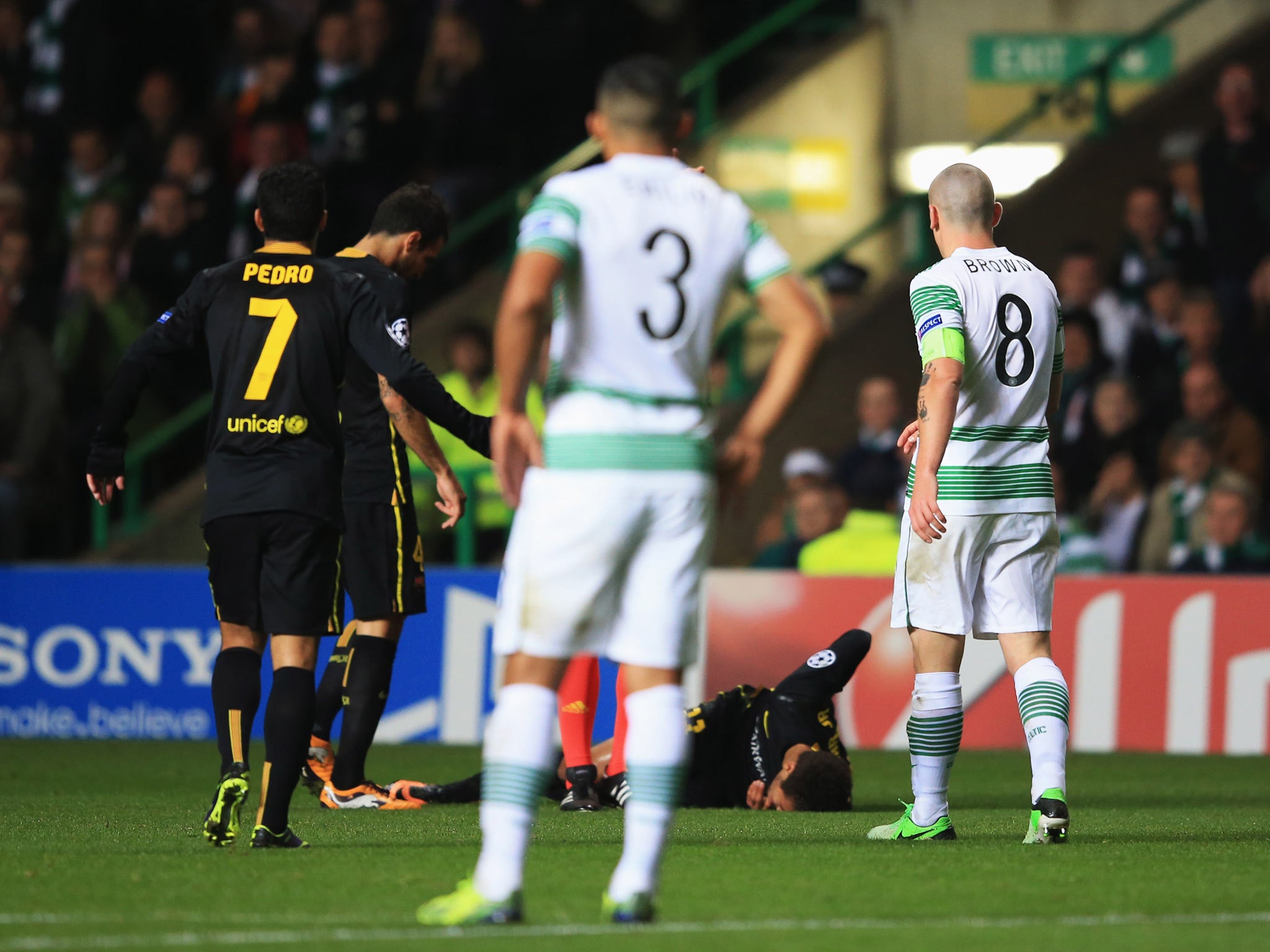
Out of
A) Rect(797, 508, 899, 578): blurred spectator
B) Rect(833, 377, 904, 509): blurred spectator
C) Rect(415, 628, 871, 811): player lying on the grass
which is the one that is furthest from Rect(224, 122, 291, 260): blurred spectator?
Rect(415, 628, 871, 811): player lying on the grass

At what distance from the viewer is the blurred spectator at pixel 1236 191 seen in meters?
13.5

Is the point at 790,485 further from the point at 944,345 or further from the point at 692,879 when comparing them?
the point at 692,879

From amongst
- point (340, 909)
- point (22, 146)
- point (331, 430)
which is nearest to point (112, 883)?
point (340, 909)

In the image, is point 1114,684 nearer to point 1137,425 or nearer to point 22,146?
point 1137,425

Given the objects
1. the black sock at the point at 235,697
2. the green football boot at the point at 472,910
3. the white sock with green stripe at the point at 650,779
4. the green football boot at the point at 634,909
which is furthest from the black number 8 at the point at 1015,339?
the green football boot at the point at 472,910

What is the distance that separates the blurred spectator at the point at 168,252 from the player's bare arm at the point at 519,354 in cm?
1021

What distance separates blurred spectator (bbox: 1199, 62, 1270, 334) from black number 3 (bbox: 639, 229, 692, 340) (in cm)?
939

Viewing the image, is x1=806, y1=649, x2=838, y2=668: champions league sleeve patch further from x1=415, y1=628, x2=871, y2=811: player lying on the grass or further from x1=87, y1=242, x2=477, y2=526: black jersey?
x1=87, y1=242, x2=477, y2=526: black jersey

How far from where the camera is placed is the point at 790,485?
43.3 feet

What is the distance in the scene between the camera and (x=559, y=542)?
4.69 metres

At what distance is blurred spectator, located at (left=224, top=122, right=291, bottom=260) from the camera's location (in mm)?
14719

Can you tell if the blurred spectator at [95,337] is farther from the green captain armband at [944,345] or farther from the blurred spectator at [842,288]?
the green captain armband at [944,345]

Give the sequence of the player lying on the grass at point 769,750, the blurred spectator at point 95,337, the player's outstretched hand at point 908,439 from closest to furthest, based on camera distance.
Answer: the player's outstretched hand at point 908,439
the player lying on the grass at point 769,750
the blurred spectator at point 95,337

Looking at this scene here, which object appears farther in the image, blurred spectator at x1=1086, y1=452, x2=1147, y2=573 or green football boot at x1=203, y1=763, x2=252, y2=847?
blurred spectator at x1=1086, y1=452, x2=1147, y2=573
